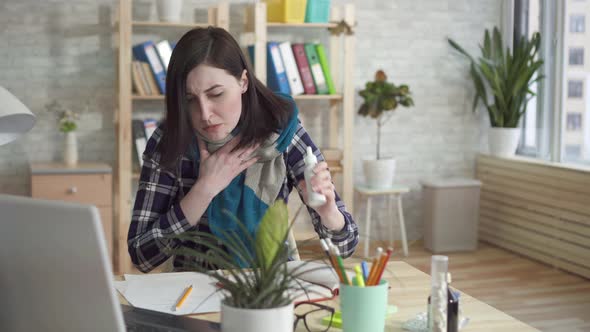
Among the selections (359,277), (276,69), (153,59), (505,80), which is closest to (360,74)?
(276,69)

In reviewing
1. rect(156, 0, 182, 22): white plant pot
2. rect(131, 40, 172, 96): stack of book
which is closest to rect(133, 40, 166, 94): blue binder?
rect(131, 40, 172, 96): stack of book

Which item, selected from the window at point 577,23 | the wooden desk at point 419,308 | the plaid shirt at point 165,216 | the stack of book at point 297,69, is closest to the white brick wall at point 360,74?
the stack of book at point 297,69

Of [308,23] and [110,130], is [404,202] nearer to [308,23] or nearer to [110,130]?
[308,23]

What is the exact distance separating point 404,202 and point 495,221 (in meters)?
0.71

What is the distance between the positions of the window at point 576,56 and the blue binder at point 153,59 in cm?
280

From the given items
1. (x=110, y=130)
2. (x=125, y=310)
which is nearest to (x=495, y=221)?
(x=110, y=130)

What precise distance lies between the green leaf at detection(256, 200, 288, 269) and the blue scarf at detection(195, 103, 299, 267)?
2.85 feet

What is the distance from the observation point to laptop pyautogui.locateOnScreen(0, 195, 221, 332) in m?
0.92

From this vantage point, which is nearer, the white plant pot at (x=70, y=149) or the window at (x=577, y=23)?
the white plant pot at (x=70, y=149)

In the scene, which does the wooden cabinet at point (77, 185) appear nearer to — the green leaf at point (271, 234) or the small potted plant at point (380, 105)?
the small potted plant at point (380, 105)

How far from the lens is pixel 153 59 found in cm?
456

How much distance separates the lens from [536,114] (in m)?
5.45

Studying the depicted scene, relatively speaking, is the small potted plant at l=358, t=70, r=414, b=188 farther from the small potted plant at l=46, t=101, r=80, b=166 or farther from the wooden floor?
the small potted plant at l=46, t=101, r=80, b=166

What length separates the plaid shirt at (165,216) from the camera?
6.16ft
